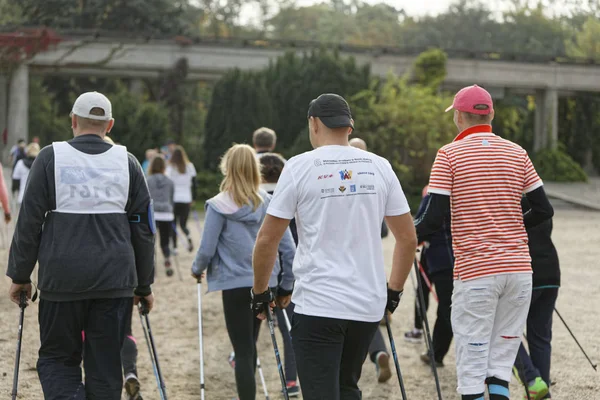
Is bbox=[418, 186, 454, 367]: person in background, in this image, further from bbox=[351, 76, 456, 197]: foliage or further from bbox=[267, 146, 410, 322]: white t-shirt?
bbox=[351, 76, 456, 197]: foliage

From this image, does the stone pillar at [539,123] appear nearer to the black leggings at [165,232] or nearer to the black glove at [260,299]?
the black leggings at [165,232]

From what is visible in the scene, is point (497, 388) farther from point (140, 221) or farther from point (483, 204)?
point (140, 221)

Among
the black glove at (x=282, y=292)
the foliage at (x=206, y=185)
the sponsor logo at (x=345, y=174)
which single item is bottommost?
the foliage at (x=206, y=185)

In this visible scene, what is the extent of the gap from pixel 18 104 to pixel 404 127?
56.8 feet

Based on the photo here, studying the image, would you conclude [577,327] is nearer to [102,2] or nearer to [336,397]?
[336,397]

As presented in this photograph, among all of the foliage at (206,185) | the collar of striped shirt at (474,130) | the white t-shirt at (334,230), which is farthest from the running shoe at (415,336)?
the foliage at (206,185)

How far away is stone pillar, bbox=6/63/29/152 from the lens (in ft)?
132

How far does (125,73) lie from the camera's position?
42.2m

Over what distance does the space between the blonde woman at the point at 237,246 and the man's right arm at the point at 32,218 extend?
1.58 m

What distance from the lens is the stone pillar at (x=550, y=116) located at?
154ft

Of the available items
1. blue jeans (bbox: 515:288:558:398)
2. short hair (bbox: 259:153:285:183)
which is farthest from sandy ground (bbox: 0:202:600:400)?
short hair (bbox: 259:153:285:183)

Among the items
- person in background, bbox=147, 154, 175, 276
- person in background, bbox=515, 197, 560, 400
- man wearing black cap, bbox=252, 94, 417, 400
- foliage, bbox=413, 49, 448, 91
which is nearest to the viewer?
man wearing black cap, bbox=252, 94, 417, 400

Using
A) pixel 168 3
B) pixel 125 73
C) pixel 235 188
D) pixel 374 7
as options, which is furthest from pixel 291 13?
pixel 235 188

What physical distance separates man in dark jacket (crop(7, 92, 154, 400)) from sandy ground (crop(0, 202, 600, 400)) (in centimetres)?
203
